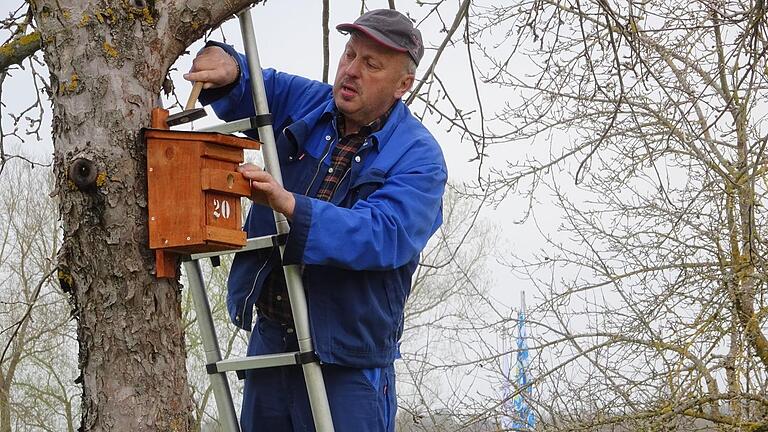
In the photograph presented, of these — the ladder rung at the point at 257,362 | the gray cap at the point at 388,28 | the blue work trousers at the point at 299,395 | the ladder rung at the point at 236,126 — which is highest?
the gray cap at the point at 388,28

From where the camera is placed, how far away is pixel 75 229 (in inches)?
88.7

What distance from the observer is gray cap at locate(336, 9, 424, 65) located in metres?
2.98

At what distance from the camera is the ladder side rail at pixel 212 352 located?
2.80 meters

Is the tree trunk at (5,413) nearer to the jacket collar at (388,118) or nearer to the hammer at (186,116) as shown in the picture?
the jacket collar at (388,118)

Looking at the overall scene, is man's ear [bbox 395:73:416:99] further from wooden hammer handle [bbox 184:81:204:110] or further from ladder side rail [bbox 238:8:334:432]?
wooden hammer handle [bbox 184:81:204:110]

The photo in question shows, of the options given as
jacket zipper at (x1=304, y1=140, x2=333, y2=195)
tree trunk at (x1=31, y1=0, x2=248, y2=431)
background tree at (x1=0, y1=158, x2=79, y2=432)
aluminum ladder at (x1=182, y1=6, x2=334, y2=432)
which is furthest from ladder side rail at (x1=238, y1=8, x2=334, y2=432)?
background tree at (x1=0, y1=158, x2=79, y2=432)

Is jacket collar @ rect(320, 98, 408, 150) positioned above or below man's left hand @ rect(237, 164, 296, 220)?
above

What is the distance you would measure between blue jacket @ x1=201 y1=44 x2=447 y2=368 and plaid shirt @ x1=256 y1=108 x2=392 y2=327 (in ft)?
0.09

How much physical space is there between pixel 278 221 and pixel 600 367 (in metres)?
4.38

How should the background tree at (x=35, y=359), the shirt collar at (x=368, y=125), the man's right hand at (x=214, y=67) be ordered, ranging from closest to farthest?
the man's right hand at (x=214, y=67), the shirt collar at (x=368, y=125), the background tree at (x=35, y=359)

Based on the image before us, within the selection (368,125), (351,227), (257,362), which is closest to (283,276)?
(257,362)

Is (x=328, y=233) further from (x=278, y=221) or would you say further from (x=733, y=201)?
(x=733, y=201)

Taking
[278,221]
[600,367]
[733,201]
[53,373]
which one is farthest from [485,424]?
[53,373]

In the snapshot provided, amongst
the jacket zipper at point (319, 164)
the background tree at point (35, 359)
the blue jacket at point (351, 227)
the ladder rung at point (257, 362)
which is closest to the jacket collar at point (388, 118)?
the blue jacket at point (351, 227)
